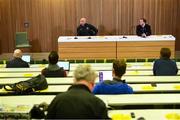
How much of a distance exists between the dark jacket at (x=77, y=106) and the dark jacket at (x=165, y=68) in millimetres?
3105

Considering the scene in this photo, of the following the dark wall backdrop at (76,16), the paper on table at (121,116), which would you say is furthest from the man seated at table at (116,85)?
the dark wall backdrop at (76,16)

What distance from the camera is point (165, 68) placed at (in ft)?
18.8

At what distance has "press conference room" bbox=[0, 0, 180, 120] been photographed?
134 inches

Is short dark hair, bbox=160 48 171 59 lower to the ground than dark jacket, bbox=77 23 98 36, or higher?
lower

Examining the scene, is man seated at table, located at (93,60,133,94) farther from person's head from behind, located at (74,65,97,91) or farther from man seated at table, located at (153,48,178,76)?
man seated at table, located at (153,48,178,76)

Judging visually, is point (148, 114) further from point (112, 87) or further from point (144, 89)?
point (144, 89)

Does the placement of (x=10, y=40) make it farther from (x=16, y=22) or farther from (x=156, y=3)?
(x=156, y=3)

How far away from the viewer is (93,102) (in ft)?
8.97

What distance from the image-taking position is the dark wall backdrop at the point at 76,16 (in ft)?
38.0

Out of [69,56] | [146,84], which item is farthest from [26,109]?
[69,56]

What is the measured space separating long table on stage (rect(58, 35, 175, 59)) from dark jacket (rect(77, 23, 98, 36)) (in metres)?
0.91

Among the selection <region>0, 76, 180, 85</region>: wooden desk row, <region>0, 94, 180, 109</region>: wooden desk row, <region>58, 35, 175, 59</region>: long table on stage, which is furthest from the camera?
<region>58, 35, 175, 59</region>: long table on stage

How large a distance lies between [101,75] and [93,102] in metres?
2.28

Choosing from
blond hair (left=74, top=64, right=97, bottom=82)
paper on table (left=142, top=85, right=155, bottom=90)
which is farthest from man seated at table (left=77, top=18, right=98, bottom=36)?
blond hair (left=74, top=64, right=97, bottom=82)
